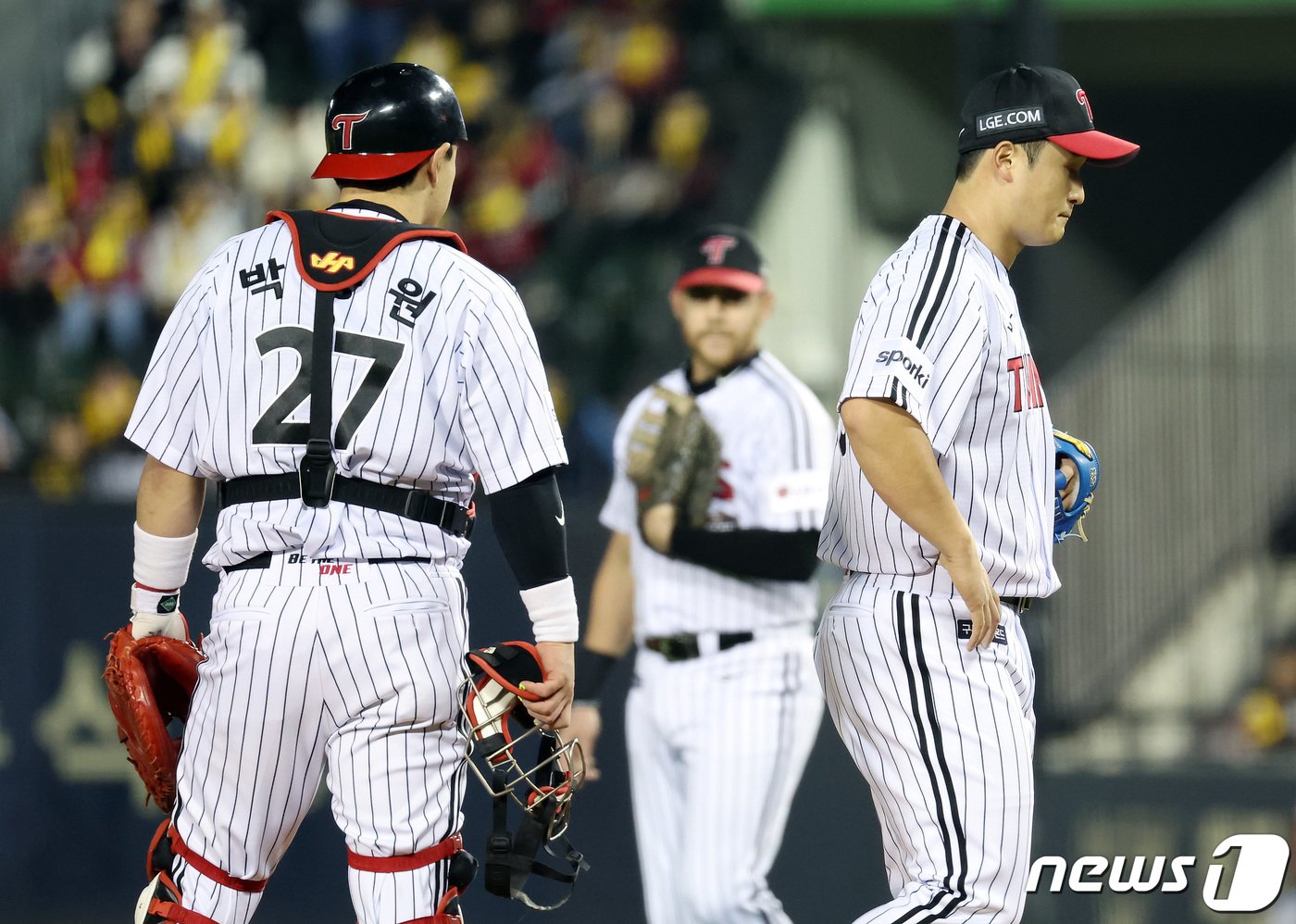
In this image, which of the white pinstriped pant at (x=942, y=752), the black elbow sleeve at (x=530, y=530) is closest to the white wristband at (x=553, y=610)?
the black elbow sleeve at (x=530, y=530)

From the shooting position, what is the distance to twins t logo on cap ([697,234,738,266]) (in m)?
5.73

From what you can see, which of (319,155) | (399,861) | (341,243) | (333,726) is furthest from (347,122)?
(319,155)

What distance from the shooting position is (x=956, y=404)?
12.3 ft

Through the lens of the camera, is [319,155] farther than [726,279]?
Yes

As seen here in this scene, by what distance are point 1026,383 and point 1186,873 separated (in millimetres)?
3789

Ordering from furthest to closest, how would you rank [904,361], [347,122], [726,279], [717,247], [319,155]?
[319,155] → [717,247] → [726,279] → [347,122] → [904,361]

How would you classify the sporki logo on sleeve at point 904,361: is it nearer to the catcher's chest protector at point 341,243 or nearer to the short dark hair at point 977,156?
the short dark hair at point 977,156

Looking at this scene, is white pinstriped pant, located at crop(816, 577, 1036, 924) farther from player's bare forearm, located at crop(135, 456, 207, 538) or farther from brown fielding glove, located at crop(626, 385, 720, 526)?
brown fielding glove, located at crop(626, 385, 720, 526)

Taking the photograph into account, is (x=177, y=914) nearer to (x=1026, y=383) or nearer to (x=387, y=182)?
(x=387, y=182)

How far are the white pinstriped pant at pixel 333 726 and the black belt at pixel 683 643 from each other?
180cm

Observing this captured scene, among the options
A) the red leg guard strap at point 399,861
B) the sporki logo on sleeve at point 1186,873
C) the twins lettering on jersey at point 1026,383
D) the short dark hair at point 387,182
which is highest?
the short dark hair at point 387,182

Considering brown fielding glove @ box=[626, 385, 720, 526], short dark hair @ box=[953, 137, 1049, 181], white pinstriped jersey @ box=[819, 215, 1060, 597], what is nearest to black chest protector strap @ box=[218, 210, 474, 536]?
white pinstriped jersey @ box=[819, 215, 1060, 597]

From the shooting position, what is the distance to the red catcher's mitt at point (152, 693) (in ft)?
12.8

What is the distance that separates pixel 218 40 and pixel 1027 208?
9772mm
